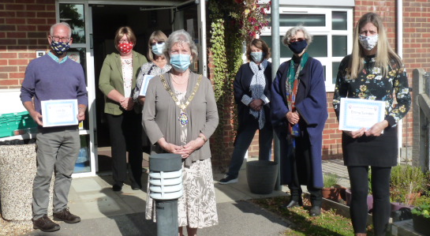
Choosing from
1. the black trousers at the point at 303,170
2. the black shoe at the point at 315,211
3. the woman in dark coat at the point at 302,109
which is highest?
the woman in dark coat at the point at 302,109

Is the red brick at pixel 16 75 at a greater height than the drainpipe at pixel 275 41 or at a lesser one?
lesser

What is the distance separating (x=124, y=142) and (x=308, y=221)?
274cm

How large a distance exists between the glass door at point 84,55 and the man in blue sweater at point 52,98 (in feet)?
7.20

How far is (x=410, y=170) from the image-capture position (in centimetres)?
655

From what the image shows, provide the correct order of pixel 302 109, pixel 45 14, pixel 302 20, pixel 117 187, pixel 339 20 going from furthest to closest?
1. pixel 339 20
2. pixel 302 20
3. pixel 45 14
4. pixel 117 187
5. pixel 302 109

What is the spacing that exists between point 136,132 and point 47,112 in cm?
199

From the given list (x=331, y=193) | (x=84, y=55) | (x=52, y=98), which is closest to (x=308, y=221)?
(x=331, y=193)

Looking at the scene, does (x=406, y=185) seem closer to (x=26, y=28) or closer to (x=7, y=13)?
(x=26, y=28)

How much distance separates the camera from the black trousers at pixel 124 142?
712cm

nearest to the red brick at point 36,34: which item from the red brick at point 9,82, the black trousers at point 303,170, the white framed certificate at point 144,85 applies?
the red brick at point 9,82

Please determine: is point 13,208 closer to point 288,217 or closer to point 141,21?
point 288,217

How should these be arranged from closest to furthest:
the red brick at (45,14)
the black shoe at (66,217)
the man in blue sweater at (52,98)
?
1. the man in blue sweater at (52,98)
2. the black shoe at (66,217)
3. the red brick at (45,14)

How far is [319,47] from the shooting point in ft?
31.6

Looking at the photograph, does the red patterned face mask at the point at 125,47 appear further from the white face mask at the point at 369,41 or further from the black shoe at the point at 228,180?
the white face mask at the point at 369,41
